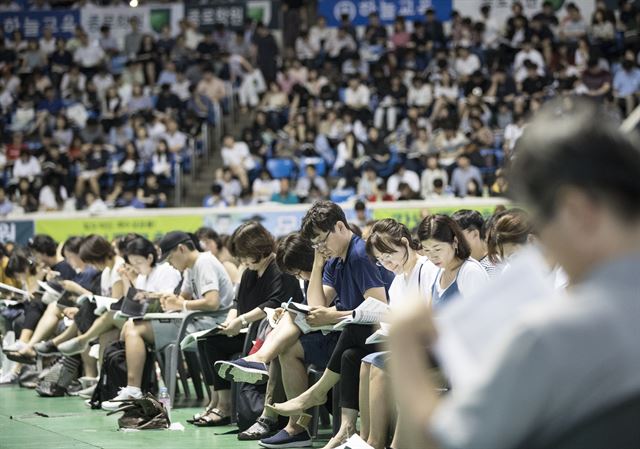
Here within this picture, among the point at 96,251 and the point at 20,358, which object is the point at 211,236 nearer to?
the point at 96,251

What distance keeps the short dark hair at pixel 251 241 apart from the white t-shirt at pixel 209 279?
2.93ft

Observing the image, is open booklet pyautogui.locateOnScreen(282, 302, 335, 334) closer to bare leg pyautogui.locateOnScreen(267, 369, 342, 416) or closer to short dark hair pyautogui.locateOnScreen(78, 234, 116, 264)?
bare leg pyautogui.locateOnScreen(267, 369, 342, 416)

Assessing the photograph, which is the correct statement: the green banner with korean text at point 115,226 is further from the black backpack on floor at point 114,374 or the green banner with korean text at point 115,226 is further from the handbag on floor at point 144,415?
the handbag on floor at point 144,415

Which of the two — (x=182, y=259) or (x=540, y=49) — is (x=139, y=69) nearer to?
(x=540, y=49)

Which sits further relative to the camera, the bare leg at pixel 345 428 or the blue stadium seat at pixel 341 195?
the blue stadium seat at pixel 341 195

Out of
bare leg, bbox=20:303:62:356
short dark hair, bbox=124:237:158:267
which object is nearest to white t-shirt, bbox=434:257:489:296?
short dark hair, bbox=124:237:158:267

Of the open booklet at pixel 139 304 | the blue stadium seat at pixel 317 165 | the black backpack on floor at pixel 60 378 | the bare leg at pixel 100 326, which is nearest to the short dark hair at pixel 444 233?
the open booklet at pixel 139 304

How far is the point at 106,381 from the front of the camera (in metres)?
9.35

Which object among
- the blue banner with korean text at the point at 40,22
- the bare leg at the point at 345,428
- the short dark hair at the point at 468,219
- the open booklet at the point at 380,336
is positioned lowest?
the bare leg at the point at 345,428

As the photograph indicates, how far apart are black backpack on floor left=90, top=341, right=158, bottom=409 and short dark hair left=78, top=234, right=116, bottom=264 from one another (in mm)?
1412

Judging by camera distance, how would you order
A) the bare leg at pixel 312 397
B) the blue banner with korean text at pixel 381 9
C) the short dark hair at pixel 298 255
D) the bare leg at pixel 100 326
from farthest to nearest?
the blue banner with korean text at pixel 381 9 < the bare leg at pixel 100 326 < the short dark hair at pixel 298 255 < the bare leg at pixel 312 397

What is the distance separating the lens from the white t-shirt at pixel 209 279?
8.88m

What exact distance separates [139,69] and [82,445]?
17.4 m

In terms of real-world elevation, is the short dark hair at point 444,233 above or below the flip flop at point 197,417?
above
